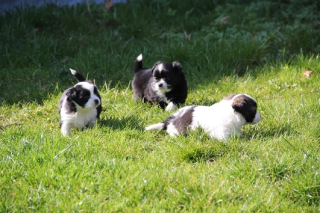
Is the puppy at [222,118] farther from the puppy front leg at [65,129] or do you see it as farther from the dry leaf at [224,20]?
the dry leaf at [224,20]

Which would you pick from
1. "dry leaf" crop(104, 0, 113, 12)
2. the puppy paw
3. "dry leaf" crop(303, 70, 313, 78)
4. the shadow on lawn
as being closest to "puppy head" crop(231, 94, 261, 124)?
the shadow on lawn

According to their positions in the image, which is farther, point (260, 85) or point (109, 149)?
point (260, 85)

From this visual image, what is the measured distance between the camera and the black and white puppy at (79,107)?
15.8 feet

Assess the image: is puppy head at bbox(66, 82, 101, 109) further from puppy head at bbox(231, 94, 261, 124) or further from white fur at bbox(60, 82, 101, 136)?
puppy head at bbox(231, 94, 261, 124)

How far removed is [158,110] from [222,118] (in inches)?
52.3

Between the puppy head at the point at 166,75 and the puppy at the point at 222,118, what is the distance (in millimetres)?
1111

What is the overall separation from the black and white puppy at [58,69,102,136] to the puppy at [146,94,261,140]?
923mm

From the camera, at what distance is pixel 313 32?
276 inches

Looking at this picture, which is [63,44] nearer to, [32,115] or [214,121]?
[32,115]

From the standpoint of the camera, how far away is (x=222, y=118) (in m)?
4.38

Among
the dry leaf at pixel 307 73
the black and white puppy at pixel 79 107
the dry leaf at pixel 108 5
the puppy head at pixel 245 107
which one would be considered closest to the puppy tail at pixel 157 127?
the black and white puppy at pixel 79 107

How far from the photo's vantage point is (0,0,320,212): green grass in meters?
3.39

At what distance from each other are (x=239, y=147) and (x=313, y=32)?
12.0ft

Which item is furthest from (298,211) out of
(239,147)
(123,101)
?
(123,101)
